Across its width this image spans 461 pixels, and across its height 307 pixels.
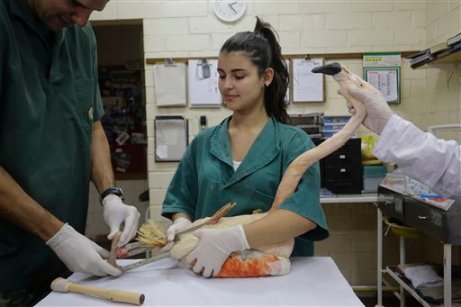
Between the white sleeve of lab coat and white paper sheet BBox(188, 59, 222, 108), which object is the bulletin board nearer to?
white paper sheet BBox(188, 59, 222, 108)

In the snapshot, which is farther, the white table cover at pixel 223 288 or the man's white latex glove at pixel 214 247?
the man's white latex glove at pixel 214 247

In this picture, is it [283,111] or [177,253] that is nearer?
[177,253]

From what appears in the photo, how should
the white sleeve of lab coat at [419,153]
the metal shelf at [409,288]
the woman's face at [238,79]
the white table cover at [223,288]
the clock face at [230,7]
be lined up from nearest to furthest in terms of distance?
the white table cover at [223,288]
the white sleeve of lab coat at [419,153]
the woman's face at [238,79]
the metal shelf at [409,288]
the clock face at [230,7]

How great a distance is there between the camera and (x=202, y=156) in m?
1.43

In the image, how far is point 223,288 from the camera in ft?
3.49

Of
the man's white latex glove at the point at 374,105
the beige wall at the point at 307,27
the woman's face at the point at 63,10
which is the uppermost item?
the beige wall at the point at 307,27

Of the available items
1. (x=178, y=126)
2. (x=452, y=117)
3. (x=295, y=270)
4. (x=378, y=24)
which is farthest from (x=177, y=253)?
(x=378, y=24)

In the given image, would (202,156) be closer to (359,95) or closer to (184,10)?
(359,95)

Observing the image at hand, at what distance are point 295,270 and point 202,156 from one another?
0.49 metres

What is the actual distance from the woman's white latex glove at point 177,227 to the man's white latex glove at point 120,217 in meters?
0.13

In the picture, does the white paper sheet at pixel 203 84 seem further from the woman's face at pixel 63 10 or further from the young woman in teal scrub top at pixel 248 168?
the woman's face at pixel 63 10

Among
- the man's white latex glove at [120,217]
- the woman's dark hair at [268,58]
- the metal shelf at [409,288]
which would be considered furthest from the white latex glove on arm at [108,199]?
the metal shelf at [409,288]

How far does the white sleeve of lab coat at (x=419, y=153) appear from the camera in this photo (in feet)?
4.06

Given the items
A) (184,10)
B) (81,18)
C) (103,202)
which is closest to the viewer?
(81,18)
